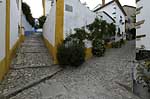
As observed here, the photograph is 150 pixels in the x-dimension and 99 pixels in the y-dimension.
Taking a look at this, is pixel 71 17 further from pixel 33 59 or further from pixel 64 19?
pixel 33 59

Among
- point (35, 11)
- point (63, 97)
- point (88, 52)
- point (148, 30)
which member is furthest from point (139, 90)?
point (35, 11)

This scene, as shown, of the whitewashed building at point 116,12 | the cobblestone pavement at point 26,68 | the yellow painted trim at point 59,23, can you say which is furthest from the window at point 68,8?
the whitewashed building at point 116,12

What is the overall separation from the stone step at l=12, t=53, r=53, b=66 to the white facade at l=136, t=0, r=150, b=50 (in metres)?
4.37

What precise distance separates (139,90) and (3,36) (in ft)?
14.7

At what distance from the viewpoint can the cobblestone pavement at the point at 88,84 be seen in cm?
673

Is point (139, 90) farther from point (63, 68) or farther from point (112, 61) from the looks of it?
point (112, 61)

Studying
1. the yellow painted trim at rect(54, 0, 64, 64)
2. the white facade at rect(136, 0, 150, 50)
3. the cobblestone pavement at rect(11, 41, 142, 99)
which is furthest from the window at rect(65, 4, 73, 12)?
the white facade at rect(136, 0, 150, 50)

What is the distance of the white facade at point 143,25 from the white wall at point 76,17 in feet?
14.0

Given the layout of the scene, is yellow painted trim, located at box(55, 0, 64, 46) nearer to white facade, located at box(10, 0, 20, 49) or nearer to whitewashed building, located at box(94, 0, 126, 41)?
white facade, located at box(10, 0, 20, 49)

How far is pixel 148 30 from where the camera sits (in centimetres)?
658

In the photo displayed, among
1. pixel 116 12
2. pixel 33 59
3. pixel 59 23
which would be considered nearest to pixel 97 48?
pixel 59 23

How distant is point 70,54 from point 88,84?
2.09 m

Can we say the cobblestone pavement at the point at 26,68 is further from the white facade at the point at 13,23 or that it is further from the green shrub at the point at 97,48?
the green shrub at the point at 97,48

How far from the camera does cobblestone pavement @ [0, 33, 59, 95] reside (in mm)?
7336
